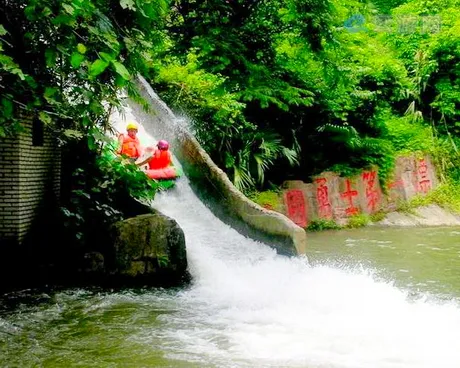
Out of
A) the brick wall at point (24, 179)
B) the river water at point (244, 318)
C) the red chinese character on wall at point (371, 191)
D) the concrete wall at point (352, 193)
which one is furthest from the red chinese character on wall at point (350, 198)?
the brick wall at point (24, 179)

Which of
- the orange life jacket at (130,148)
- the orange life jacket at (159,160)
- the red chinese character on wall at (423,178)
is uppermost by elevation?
the orange life jacket at (130,148)

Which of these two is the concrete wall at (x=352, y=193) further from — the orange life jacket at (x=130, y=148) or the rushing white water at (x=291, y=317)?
the rushing white water at (x=291, y=317)

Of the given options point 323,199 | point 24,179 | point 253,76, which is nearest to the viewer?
point 24,179

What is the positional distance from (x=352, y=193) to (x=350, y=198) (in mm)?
176

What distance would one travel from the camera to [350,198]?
1742 cm

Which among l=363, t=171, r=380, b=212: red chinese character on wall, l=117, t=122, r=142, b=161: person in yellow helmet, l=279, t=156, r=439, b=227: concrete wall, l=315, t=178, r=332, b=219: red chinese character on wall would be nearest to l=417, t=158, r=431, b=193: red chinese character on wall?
l=279, t=156, r=439, b=227: concrete wall

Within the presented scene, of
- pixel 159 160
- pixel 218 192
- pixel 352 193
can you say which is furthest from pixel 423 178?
pixel 159 160

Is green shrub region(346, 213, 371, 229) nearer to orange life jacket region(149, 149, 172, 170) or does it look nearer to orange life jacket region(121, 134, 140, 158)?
orange life jacket region(149, 149, 172, 170)

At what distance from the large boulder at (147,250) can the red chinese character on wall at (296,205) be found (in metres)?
7.89

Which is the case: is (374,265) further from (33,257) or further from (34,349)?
(34,349)

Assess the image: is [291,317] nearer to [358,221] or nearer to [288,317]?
[288,317]

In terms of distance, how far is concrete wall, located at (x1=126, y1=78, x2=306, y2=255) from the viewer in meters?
9.52

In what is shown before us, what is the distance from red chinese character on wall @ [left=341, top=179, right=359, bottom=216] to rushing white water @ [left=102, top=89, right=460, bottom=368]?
7.17 meters

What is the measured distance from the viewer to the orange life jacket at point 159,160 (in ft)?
39.0
